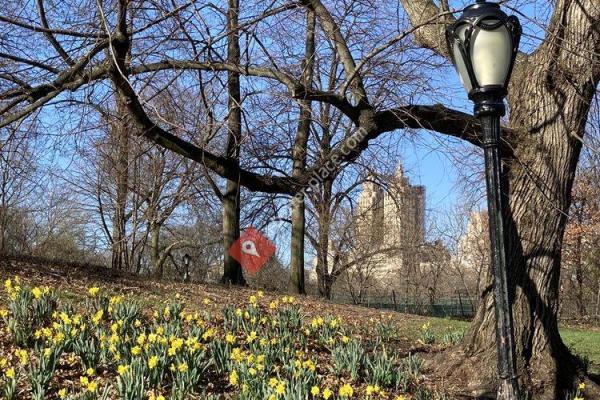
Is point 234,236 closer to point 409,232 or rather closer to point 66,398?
point 66,398

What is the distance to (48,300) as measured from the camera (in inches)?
233

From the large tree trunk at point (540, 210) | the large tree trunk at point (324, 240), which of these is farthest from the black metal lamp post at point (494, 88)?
the large tree trunk at point (324, 240)

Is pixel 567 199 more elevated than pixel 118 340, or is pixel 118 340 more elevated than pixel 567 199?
pixel 567 199

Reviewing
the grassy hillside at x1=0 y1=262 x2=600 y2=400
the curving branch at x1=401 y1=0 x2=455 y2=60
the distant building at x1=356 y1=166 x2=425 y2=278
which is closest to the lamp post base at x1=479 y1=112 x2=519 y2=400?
the grassy hillside at x1=0 y1=262 x2=600 y2=400

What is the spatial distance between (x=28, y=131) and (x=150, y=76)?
204 centimetres

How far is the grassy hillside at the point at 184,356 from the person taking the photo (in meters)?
4.12

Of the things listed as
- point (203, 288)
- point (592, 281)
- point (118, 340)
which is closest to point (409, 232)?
point (592, 281)

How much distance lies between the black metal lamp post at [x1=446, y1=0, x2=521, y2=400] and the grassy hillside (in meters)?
1.16

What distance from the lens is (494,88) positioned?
3.38 metres

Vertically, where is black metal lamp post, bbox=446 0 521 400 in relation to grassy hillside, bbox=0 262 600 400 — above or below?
above

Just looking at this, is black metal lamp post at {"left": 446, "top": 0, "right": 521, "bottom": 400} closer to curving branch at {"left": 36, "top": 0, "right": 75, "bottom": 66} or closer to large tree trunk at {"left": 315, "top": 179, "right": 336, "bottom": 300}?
curving branch at {"left": 36, "top": 0, "right": 75, "bottom": 66}

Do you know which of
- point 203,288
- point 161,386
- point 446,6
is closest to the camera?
point 161,386

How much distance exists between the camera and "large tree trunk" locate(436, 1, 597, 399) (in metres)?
5.63

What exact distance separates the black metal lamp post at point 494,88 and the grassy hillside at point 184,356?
116cm
